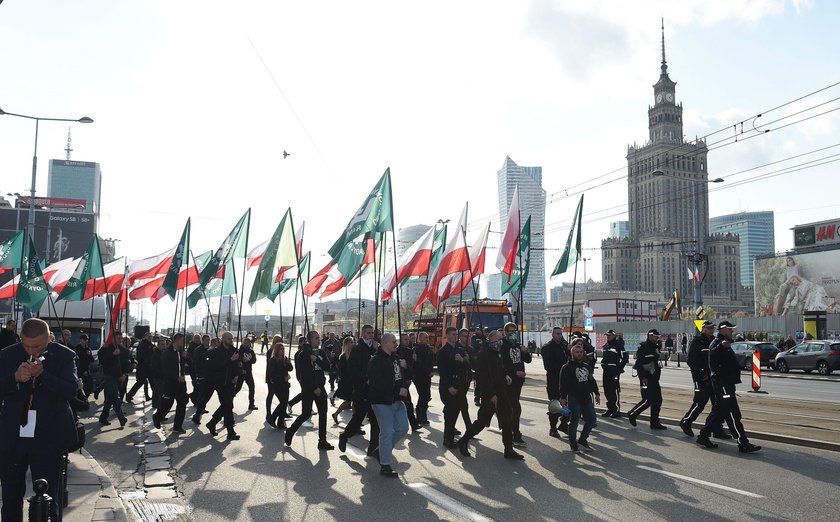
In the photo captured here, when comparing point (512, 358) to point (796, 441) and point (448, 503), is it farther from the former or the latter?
point (796, 441)

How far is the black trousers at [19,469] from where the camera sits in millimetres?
4805

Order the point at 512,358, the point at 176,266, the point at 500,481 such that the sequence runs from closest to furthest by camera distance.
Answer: the point at 500,481
the point at 512,358
the point at 176,266

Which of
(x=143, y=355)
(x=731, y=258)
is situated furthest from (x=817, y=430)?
(x=731, y=258)

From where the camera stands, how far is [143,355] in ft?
56.9

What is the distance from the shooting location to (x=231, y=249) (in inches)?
860

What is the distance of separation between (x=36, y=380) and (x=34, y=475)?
2.11ft

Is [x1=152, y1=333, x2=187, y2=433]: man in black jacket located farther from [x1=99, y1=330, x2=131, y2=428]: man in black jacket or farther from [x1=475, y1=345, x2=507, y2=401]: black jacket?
[x1=475, y1=345, x2=507, y2=401]: black jacket

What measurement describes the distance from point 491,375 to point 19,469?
20.5 feet

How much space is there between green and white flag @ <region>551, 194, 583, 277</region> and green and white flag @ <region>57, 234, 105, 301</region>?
13039 millimetres

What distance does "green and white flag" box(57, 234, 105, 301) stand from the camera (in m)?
21.9

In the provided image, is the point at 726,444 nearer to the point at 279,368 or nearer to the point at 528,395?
the point at 279,368

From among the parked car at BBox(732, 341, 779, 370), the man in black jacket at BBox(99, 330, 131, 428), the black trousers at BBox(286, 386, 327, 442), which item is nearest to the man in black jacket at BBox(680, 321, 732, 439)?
the black trousers at BBox(286, 386, 327, 442)

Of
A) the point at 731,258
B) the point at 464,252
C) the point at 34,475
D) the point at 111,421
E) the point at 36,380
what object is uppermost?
the point at 731,258

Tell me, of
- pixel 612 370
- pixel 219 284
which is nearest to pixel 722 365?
pixel 612 370
